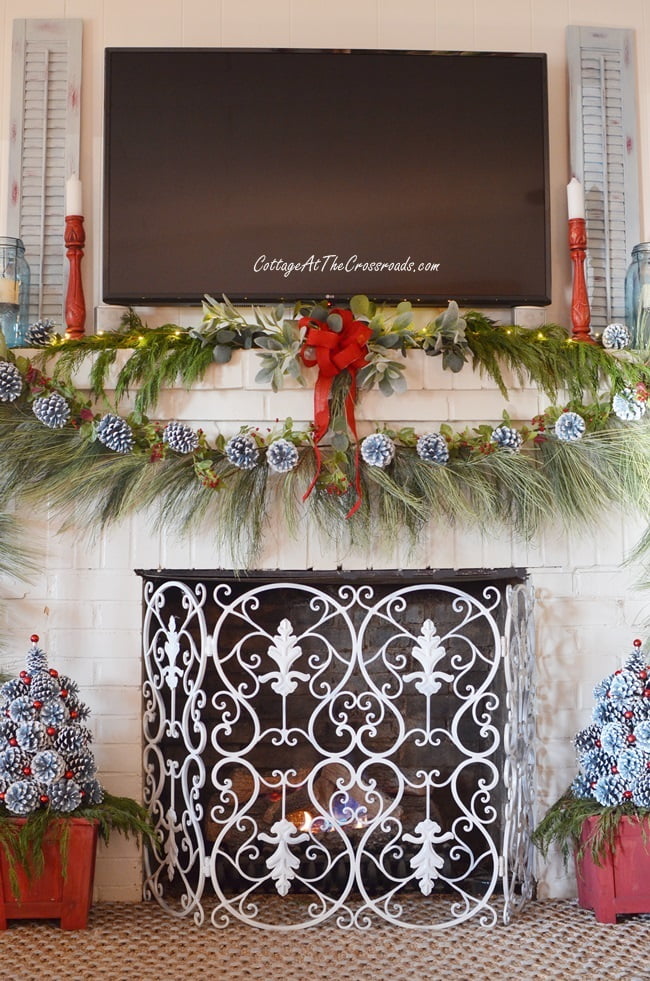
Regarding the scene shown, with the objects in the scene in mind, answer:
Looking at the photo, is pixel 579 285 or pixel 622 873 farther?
pixel 579 285

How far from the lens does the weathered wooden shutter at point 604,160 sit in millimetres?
2344

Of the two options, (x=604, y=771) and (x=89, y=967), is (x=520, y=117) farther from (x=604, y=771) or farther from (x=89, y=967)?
(x=89, y=967)

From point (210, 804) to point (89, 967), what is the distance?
0.58 metres

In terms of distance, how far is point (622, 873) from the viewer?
1.95m

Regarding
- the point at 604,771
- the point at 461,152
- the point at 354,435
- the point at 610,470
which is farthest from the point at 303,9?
the point at 604,771

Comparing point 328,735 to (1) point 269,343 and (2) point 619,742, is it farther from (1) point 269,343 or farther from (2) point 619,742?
(1) point 269,343

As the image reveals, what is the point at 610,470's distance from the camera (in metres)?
2.14

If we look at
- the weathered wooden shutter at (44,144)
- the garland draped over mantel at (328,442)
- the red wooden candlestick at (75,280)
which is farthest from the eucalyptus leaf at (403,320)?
the weathered wooden shutter at (44,144)

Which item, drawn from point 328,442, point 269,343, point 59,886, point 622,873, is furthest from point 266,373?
point 622,873

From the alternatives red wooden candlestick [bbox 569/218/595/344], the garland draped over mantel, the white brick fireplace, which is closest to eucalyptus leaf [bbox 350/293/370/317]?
the garland draped over mantel

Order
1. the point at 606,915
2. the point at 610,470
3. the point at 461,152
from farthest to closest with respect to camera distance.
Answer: the point at 461,152 → the point at 610,470 → the point at 606,915

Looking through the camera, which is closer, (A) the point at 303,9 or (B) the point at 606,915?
(B) the point at 606,915

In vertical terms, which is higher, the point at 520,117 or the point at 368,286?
the point at 520,117

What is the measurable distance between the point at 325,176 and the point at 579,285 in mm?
667
